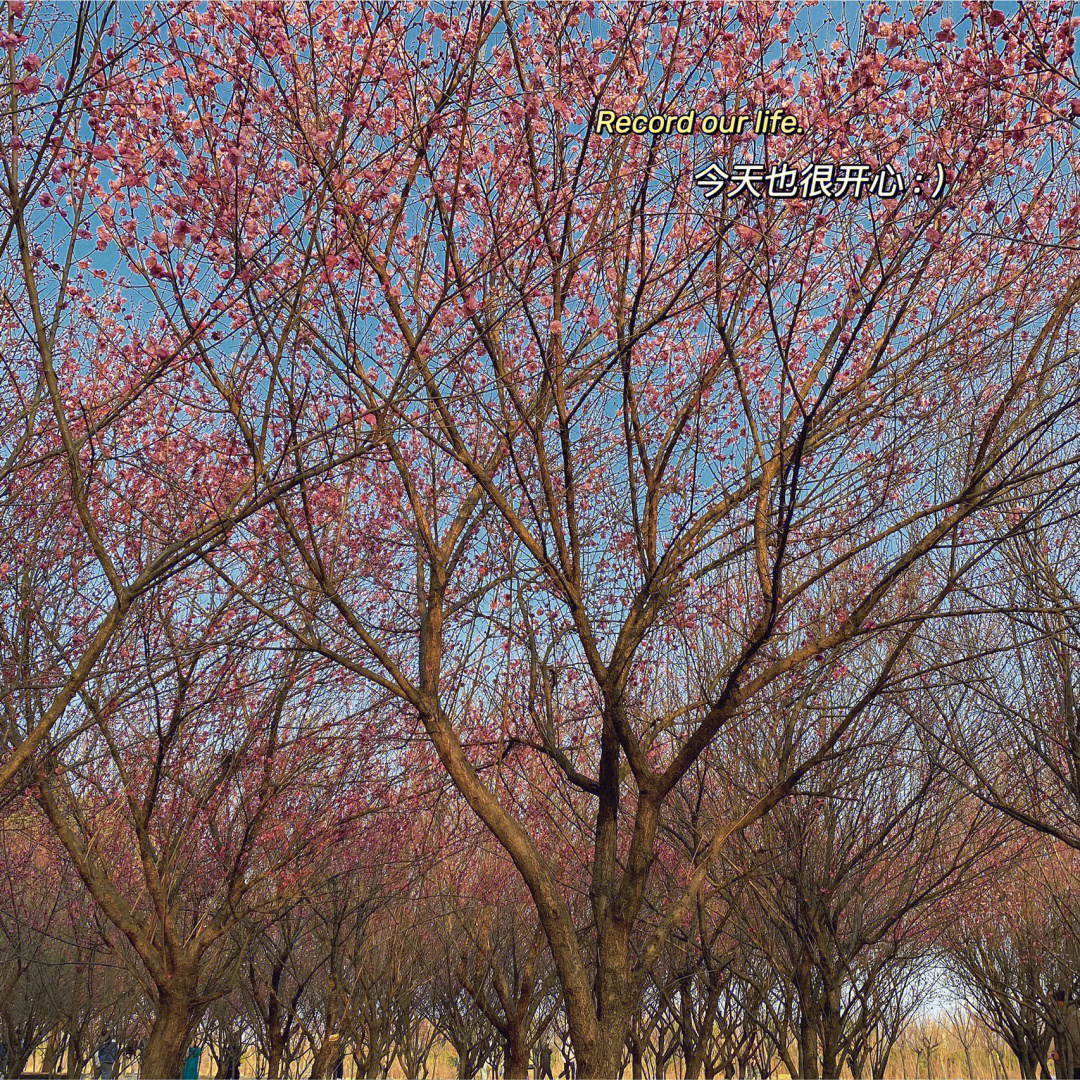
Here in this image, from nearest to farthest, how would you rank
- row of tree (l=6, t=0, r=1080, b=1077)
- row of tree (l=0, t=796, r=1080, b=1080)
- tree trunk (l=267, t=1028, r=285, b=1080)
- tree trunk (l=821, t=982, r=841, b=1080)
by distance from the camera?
1. row of tree (l=6, t=0, r=1080, b=1077)
2. tree trunk (l=821, t=982, r=841, b=1080)
3. row of tree (l=0, t=796, r=1080, b=1080)
4. tree trunk (l=267, t=1028, r=285, b=1080)

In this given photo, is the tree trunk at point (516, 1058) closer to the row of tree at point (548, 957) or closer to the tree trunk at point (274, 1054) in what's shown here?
the row of tree at point (548, 957)

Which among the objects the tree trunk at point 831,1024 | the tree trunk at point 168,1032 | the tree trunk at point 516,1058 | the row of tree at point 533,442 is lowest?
the tree trunk at point 516,1058

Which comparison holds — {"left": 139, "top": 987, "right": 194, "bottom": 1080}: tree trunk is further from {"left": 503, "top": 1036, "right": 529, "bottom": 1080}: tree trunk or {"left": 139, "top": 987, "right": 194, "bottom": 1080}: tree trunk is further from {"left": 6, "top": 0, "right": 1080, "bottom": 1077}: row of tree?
{"left": 503, "top": 1036, "right": 529, "bottom": 1080}: tree trunk

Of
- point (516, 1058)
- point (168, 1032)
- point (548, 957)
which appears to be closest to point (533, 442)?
point (168, 1032)

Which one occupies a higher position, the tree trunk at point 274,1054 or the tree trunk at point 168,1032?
the tree trunk at point 168,1032

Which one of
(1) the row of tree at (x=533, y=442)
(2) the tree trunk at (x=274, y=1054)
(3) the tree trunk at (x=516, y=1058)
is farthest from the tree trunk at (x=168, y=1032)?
(3) the tree trunk at (x=516, y=1058)

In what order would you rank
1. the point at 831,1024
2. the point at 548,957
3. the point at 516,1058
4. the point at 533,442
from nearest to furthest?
the point at 533,442, the point at 831,1024, the point at 516,1058, the point at 548,957

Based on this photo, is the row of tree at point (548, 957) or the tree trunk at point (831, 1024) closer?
the tree trunk at point (831, 1024)

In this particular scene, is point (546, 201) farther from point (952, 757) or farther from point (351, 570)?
point (952, 757)

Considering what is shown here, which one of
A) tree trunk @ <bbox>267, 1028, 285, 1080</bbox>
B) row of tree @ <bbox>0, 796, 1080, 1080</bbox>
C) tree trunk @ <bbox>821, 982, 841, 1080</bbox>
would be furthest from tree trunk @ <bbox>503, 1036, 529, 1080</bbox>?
tree trunk @ <bbox>821, 982, 841, 1080</bbox>

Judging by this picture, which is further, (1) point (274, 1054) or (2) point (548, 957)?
(2) point (548, 957)

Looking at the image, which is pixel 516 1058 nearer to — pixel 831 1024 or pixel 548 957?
pixel 831 1024

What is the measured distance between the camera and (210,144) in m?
5.17

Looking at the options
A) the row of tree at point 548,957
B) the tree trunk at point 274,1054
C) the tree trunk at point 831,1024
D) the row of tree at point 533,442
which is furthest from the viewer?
the tree trunk at point 274,1054
